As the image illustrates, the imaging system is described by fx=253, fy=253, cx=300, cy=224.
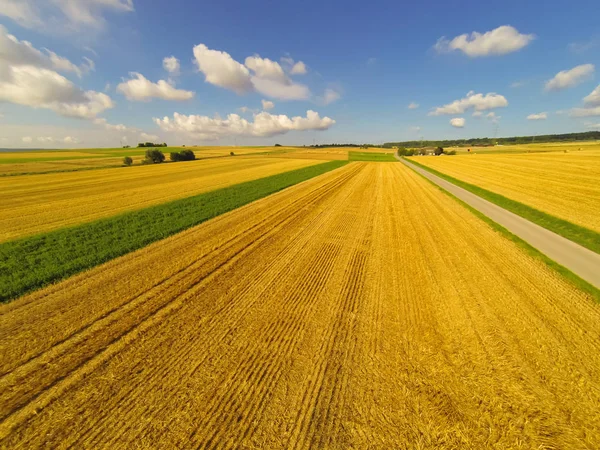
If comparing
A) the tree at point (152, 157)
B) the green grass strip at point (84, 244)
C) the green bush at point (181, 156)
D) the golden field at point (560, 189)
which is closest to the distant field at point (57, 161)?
the tree at point (152, 157)

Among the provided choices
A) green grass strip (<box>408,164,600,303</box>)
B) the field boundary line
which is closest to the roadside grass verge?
the field boundary line

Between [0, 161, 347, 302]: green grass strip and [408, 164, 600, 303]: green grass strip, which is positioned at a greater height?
[0, 161, 347, 302]: green grass strip

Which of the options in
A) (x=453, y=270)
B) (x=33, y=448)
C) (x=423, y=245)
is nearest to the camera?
(x=33, y=448)

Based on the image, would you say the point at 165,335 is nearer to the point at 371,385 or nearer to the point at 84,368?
the point at 84,368

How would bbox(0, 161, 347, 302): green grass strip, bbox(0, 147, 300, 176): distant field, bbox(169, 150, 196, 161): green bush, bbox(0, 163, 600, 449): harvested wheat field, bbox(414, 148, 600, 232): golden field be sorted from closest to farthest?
bbox(0, 163, 600, 449): harvested wheat field
bbox(0, 161, 347, 302): green grass strip
bbox(414, 148, 600, 232): golden field
bbox(0, 147, 300, 176): distant field
bbox(169, 150, 196, 161): green bush

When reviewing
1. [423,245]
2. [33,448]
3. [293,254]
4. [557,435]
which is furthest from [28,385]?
[423,245]

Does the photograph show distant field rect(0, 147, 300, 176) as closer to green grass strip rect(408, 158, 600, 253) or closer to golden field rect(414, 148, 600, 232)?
green grass strip rect(408, 158, 600, 253)
